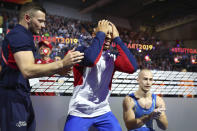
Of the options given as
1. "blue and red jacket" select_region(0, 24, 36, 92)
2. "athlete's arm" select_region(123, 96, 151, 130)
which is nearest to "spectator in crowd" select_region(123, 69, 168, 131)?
"athlete's arm" select_region(123, 96, 151, 130)

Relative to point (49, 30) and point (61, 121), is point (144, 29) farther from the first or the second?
point (61, 121)

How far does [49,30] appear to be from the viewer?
2.45 m

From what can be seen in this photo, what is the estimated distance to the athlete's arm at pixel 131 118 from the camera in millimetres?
1958

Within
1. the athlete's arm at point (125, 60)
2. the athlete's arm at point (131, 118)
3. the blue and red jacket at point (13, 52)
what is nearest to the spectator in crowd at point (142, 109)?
the athlete's arm at point (131, 118)

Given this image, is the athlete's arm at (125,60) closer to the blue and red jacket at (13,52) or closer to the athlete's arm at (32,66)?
the athlete's arm at (32,66)

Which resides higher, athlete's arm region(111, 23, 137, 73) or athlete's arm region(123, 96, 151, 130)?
athlete's arm region(111, 23, 137, 73)

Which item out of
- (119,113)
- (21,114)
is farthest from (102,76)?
(119,113)

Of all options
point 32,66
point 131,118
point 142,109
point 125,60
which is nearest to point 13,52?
point 32,66

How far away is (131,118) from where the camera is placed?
201 cm

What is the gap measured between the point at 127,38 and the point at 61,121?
1.46m

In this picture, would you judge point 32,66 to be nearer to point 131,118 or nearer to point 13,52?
point 13,52

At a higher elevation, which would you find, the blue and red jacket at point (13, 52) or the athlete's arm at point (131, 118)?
the blue and red jacket at point (13, 52)

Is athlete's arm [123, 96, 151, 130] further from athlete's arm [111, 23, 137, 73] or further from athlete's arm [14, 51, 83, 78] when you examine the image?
athlete's arm [14, 51, 83, 78]

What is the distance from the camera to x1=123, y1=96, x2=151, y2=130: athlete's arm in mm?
1958
